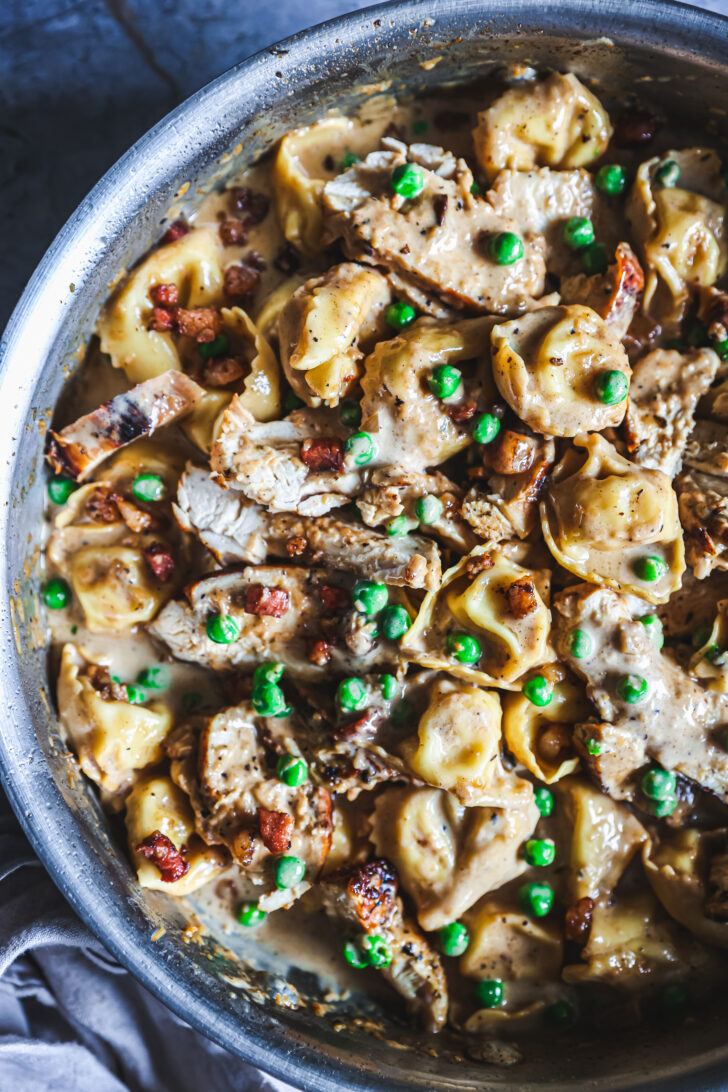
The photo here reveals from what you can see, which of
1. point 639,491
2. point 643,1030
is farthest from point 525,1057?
point 639,491

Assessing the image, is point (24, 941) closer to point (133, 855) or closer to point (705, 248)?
point (133, 855)

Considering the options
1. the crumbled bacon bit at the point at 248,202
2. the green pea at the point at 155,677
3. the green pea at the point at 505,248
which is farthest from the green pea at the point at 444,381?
the green pea at the point at 155,677

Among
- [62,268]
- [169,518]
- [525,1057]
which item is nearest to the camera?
[62,268]

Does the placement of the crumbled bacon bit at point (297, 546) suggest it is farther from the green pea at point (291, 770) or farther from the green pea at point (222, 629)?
the green pea at point (291, 770)

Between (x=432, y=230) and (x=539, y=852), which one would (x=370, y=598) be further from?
(x=432, y=230)

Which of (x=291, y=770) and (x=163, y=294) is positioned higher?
(x=163, y=294)

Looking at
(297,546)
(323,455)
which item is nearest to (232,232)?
(323,455)
